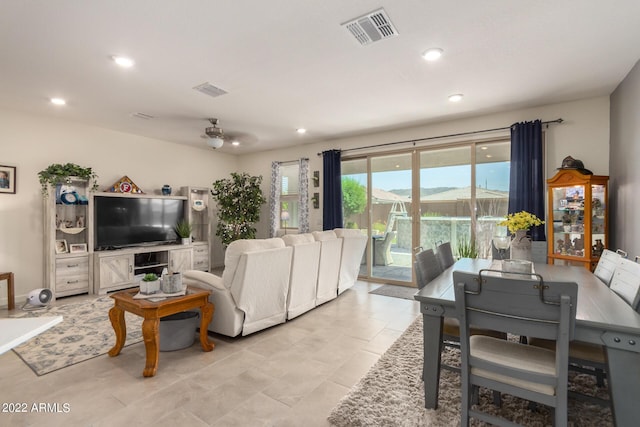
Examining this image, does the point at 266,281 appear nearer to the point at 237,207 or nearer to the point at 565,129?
the point at 237,207

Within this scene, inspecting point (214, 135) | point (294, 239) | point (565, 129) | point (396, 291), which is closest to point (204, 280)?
point (294, 239)

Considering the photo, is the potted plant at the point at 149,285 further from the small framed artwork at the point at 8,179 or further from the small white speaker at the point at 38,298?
the small framed artwork at the point at 8,179

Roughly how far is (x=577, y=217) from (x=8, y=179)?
7.37 metres

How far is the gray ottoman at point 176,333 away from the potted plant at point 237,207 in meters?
3.45

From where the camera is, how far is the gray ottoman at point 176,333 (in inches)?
112

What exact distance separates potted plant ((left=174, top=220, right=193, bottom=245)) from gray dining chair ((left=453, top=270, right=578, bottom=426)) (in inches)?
216

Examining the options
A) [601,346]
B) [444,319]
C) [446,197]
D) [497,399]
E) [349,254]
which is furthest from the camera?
[446,197]

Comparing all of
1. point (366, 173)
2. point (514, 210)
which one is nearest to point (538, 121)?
point (514, 210)

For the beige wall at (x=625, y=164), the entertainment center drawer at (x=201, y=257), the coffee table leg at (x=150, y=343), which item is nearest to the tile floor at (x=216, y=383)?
the coffee table leg at (x=150, y=343)

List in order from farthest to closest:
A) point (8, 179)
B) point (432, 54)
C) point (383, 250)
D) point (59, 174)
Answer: point (383, 250), point (59, 174), point (8, 179), point (432, 54)

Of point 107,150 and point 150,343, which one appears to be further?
point 107,150

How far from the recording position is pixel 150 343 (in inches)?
94.9

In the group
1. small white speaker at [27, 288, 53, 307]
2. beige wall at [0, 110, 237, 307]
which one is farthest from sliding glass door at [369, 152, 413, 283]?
small white speaker at [27, 288, 53, 307]

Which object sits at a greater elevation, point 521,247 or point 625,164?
point 625,164
